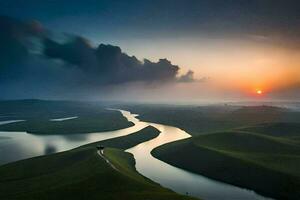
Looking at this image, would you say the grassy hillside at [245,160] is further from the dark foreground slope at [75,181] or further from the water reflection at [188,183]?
the dark foreground slope at [75,181]

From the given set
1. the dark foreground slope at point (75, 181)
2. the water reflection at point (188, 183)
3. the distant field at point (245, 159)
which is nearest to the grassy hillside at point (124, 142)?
the distant field at point (245, 159)

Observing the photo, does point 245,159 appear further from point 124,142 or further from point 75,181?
point 124,142

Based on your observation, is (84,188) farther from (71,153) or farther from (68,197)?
(71,153)

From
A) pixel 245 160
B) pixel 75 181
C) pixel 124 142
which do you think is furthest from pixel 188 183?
pixel 124 142

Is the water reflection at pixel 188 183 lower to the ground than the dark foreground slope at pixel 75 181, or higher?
lower

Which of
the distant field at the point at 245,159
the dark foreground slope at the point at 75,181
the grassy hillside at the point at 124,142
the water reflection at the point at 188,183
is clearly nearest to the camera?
the dark foreground slope at the point at 75,181
